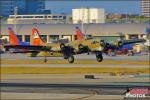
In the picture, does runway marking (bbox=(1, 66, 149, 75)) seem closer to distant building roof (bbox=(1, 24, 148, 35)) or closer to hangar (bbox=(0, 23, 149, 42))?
hangar (bbox=(0, 23, 149, 42))

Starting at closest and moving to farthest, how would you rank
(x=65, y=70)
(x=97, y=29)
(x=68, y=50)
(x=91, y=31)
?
1. (x=68, y=50)
2. (x=65, y=70)
3. (x=97, y=29)
4. (x=91, y=31)

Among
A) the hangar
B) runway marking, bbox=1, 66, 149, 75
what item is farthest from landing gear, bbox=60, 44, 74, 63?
the hangar

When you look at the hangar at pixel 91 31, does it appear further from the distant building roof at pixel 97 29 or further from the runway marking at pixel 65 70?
the runway marking at pixel 65 70

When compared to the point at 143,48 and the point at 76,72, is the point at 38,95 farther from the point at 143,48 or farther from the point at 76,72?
the point at 143,48

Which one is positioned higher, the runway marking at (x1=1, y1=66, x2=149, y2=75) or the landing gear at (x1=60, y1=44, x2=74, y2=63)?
the landing gear at (x1=60, y1=44, x2=74, y2=63)

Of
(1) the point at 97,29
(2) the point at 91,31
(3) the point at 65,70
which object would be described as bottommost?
(3) the point at 65,70

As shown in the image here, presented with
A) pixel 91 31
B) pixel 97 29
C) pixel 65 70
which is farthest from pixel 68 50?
pixel 91 31

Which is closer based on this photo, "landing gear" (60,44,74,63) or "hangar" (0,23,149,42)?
"landing gear" (60,44,74,63)

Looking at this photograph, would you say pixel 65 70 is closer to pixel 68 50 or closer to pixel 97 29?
pixel 68 50

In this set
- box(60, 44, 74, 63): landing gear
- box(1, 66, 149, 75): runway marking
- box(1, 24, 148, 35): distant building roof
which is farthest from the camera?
box(1, 24, 148, 35): distant building roof

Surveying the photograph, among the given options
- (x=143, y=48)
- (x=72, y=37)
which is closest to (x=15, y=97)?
(x=143, y=48)

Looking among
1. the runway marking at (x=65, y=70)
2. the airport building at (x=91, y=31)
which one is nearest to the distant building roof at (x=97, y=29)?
the airport building at (x=91, y=31)

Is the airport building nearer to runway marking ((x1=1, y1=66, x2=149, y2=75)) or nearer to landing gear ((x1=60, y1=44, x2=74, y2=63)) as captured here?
runway marking ((x1=1, y1=66, x2=149, y2=75))

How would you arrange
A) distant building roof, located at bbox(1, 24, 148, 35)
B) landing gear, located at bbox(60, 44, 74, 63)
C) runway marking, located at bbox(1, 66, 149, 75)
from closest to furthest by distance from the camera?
landing gear, located at bbox(60, 44, 74, 63)
runway marking, located at bbox(1, 66, 149, 75)
distant building roof, located at bbox(1, 24, 148, 35)
